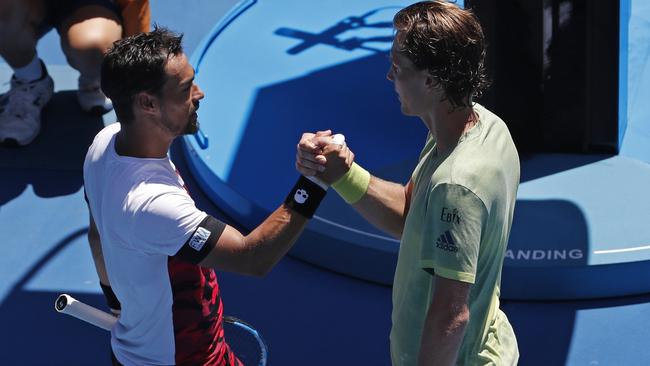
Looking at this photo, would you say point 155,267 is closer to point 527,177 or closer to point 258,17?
point 527,177

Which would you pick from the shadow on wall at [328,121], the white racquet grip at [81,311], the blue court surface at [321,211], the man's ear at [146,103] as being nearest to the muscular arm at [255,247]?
the man's ear at [146,103]

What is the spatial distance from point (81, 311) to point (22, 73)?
2.94 meters

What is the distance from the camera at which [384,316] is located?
409cm

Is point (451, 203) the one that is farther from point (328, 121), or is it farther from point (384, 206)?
point (328, 121)

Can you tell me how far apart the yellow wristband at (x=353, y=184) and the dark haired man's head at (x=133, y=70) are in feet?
2.00

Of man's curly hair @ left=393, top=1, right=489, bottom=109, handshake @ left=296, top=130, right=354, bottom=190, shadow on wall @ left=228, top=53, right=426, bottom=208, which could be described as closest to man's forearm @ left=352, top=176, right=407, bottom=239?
handshake @ left=296, top=130, right=354, bottom=190

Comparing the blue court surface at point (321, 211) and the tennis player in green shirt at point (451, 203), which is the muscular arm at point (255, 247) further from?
the blue court surface at point (321, 211)

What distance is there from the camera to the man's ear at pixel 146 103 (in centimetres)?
266

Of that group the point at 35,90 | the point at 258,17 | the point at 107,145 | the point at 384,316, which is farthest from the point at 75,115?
the point at 107,145

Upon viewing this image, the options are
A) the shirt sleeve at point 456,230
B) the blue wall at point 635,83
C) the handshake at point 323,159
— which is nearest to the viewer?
the shirt sleeve at point 456,230

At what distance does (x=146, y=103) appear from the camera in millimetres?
2672

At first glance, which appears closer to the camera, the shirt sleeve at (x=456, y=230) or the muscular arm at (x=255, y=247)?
the shirt sleeve at (x=456, y=230)

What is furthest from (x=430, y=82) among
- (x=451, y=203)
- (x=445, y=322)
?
(x=445, y=322)

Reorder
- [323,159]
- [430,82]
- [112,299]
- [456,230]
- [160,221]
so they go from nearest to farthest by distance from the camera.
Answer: [456,230] → [430,82] → [160,221] → [323,159] → [112,299]
